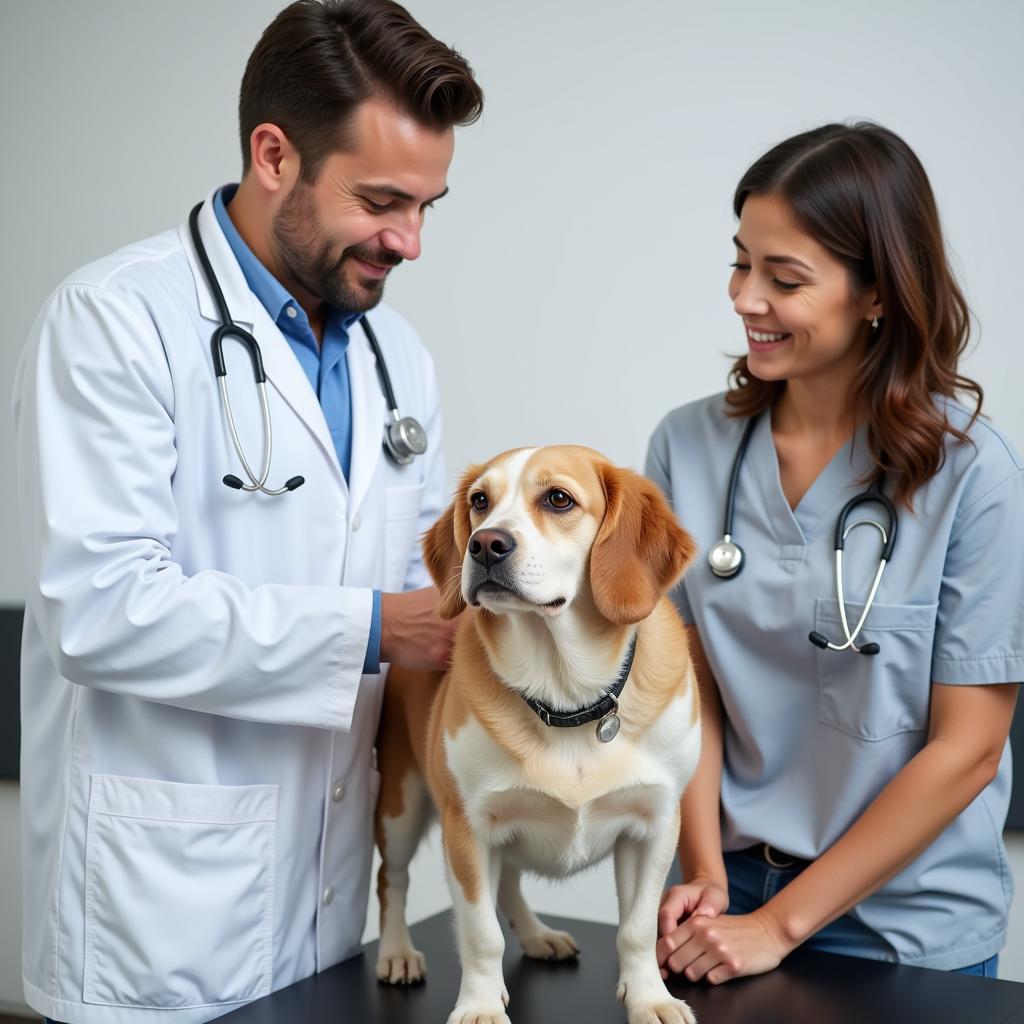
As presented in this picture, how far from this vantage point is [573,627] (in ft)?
4.96

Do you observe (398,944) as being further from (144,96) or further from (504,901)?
(144,96)

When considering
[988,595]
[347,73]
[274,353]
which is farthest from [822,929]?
[347,73]

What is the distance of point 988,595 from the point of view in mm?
1662

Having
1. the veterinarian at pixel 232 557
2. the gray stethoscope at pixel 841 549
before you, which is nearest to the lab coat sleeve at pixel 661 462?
the gray stethoscope at pixel 841 549

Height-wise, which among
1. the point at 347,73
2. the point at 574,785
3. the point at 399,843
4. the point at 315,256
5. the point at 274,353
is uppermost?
the point at 347,73

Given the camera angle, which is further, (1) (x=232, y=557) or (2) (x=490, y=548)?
(1) (x=232, y=557)

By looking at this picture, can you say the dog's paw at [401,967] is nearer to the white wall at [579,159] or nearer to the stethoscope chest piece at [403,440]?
the stethoscope chest piece at [403,440]

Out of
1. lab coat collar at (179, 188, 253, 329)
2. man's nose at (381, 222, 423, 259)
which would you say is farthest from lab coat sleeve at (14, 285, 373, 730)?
man's nose at (381, 222, 423, 259)

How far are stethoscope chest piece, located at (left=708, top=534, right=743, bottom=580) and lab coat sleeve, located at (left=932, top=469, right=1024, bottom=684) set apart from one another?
308 millimetres

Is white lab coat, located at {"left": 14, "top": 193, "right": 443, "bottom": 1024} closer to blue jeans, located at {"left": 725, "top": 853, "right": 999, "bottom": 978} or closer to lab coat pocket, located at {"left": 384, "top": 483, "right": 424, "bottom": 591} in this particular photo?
lab coat pocket, located at {"left": 384, "top": 483, "right": 424, "bottom": 591}

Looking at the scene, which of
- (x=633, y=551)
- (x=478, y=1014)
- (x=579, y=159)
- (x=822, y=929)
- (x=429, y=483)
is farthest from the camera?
(x=579, y=159)

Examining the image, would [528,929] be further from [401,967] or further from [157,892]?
[157,892]

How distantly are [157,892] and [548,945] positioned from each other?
22.5 inches

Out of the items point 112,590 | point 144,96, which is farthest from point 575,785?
point 144,96
